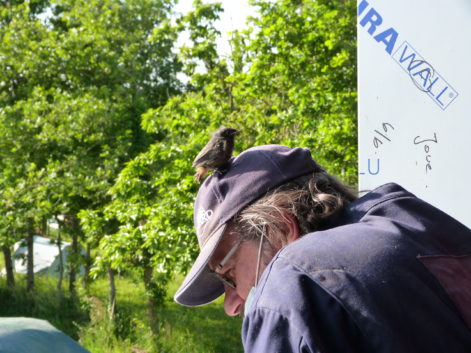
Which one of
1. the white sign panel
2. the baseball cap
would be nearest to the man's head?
the baseball cap

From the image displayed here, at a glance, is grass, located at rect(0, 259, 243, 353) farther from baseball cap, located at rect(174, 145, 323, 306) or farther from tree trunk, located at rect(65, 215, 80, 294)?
baseball cap, located at rect(174, 145, 323, 306)

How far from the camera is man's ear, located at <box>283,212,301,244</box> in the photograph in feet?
4.17

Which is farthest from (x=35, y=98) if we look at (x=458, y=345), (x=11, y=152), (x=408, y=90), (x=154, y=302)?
(x=458, y=345)

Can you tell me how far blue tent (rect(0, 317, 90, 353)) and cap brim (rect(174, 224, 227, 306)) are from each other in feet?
7.46

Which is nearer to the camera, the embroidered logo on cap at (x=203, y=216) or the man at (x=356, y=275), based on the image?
the man at (x=356, y=275)

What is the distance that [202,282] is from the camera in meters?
1.54

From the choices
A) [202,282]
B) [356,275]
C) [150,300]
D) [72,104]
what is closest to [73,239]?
[72,104]

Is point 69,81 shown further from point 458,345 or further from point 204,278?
point 458,345

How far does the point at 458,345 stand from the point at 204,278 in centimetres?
77

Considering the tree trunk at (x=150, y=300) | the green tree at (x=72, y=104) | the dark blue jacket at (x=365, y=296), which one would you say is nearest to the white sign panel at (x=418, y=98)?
the dark blue jacket at (x=365, y=296)

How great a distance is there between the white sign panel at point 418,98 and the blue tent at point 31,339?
2626 mm

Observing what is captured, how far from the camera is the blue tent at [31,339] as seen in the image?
3.49 m

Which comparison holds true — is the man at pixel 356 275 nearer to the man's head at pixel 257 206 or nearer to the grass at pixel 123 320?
the man's head at pixel 257 206

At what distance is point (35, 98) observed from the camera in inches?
340
